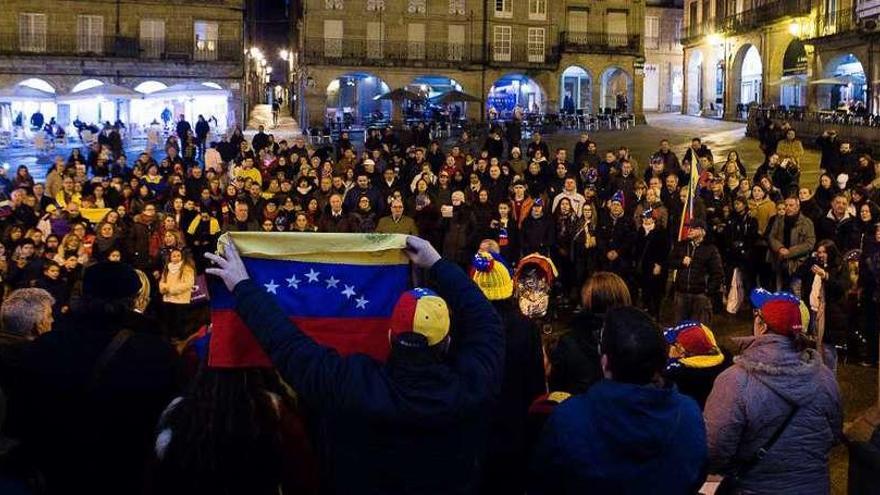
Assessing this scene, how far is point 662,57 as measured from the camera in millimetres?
A: 59938

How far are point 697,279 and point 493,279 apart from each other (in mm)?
5975

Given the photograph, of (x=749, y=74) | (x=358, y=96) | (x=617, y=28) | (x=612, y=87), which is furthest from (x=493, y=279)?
(x=612, y=87)

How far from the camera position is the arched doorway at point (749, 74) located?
47094mm

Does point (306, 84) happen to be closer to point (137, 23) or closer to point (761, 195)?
point (137, 23)

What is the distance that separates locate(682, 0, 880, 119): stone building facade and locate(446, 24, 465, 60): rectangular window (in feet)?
47.7

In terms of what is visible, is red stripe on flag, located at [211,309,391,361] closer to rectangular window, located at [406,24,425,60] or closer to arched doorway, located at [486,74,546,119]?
rectangular window, located at [406,24,425,60]

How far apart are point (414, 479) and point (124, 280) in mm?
1693

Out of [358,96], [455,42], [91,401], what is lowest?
[91,401]

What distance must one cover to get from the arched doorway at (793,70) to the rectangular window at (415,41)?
18881 mm

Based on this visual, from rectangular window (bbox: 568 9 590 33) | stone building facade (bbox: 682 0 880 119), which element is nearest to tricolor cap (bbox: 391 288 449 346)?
stone building facade (bbox: 682 0 880 119)

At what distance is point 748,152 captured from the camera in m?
29.6


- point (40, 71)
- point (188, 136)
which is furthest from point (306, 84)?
point (188, 136)

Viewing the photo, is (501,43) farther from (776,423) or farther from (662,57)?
(776,423)

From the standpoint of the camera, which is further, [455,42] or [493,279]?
[455,42]
